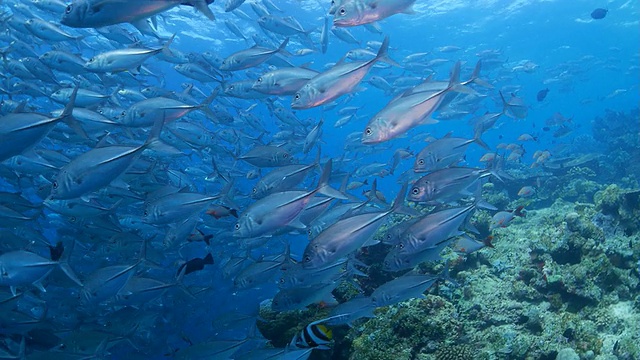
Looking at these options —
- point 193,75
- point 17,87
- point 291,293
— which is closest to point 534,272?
point 291,293

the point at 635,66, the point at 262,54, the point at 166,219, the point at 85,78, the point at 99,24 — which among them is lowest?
the point at 635,66

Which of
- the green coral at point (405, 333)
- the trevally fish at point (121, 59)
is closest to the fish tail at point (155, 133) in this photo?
the trevally fish at point (121, 59)

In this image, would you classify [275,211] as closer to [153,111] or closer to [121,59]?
[153,111]

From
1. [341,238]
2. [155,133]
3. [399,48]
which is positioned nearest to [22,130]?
[155,133]

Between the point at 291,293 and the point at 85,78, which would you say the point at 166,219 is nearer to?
the point at 291,293

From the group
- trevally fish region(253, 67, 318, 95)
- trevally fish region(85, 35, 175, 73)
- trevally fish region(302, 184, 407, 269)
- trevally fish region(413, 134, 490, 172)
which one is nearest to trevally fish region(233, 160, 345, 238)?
trevally fish region(302, 184, 407, 269)

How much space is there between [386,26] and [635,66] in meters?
46.3

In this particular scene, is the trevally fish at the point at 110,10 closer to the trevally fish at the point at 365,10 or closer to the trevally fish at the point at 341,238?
the trevally fish at the point at 365,10

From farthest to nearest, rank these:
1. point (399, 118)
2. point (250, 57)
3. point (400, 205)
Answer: point (250, 57)
point (400, 205)
point (399, 118)

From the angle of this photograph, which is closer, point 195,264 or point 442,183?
point 442,183

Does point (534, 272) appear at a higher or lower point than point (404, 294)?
lower

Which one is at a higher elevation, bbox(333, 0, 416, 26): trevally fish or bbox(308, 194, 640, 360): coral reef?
bbox(333, 0, 416, 26): trevally fish

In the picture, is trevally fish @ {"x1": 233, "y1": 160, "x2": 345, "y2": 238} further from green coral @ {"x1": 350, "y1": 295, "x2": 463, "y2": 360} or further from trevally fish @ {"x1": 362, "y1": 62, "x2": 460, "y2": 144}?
green coral @ {"x1": 350, "y1": 295, "x2": 463, "y2": 360}

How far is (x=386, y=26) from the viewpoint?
114ft
